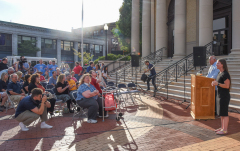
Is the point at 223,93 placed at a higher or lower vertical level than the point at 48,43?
lower

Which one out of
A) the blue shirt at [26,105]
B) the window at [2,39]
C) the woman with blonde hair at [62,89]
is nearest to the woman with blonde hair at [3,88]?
the woman with blonde hair at [62,89]

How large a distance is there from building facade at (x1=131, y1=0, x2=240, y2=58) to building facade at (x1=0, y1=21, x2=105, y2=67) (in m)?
28.6

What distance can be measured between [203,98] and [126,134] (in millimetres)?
2850

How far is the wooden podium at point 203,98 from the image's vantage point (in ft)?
21.4

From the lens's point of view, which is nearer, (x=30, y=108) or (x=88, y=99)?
(x=30, y=108)

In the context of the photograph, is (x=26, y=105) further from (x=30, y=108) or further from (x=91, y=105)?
(x=91, y=105)

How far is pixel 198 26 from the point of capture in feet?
55.3

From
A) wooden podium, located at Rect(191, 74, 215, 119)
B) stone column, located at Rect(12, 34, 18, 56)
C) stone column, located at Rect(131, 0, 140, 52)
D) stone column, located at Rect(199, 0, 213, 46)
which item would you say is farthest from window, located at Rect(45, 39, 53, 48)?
wooden podium, located at Rect(191, 74, 215, 119)

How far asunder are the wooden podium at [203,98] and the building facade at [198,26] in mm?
6903

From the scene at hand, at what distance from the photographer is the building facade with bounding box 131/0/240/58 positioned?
13.2 meters

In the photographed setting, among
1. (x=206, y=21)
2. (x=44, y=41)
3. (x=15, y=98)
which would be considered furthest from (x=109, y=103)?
(x=44, y=41)

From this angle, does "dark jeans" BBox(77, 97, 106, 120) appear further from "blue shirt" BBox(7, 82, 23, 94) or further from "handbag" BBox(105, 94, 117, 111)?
"blue shirt" BBox(7, 82, 23, 94)

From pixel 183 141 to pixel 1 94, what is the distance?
23.8ft

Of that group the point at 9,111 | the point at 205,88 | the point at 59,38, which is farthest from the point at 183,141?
the point at 59,38
